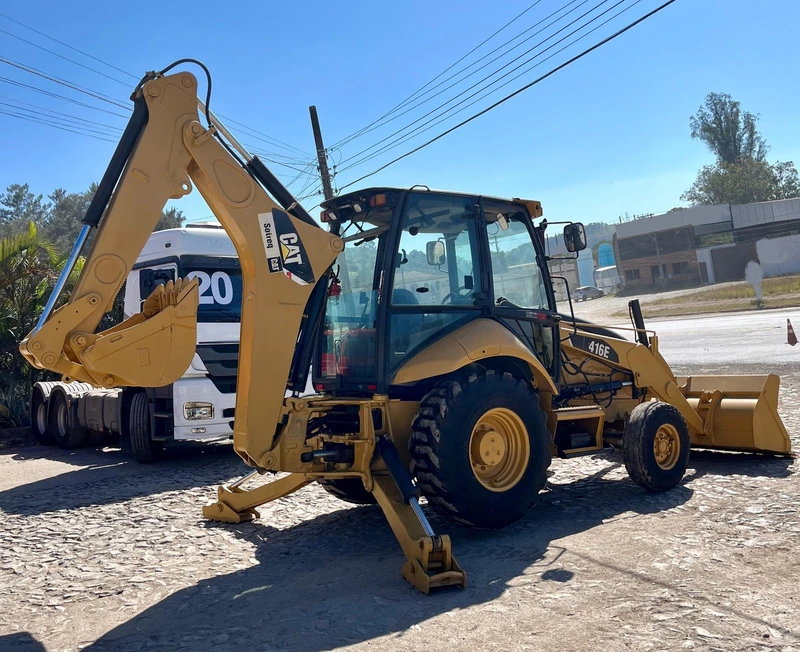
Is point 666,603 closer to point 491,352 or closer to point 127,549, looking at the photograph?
point 491,352

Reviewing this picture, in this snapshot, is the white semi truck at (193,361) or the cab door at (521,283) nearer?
the cab door at (521,283)

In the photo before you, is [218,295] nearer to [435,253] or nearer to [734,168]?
[435,253]

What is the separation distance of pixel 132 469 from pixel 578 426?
21.1ft

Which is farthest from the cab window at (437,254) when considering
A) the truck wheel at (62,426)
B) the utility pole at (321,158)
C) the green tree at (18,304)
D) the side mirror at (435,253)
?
the utility pole at (321,158)

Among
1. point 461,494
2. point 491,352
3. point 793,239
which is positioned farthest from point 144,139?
point 793,239

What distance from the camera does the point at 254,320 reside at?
5.71 metres

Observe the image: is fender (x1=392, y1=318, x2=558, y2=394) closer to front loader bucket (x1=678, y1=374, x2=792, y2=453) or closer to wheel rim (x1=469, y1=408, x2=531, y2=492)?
wheel rim (x1=469, y1=408, x2=531, y2=492)

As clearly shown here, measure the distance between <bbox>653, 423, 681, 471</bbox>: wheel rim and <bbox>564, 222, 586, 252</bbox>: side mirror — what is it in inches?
76.8

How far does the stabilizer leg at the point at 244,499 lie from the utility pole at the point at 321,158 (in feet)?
54.1

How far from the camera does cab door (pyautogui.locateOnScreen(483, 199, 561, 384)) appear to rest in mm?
6879

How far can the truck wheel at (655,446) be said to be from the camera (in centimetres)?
726

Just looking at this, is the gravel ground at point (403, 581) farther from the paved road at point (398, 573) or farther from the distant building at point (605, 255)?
the distant building at point (605, 255)

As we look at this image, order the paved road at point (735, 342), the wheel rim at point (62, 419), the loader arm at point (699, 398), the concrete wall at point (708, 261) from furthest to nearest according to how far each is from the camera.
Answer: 1. the concrete wall at point (708, 261)
2. the paved road at point (735, 342)
3. the wheel rim at point (62, 419)
4. the loader arm at point (699, 398)

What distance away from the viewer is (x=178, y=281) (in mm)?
5633
